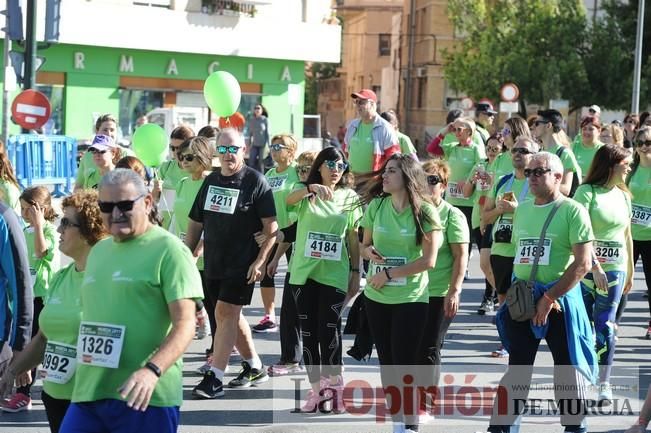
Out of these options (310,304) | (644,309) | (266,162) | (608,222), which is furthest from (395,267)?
(266,162)

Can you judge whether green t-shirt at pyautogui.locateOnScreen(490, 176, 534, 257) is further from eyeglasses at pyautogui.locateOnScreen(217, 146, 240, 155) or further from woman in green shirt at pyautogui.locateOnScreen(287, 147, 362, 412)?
eyeglasses at pyautogui.locateOnScreen(217, 146, 240, 155)

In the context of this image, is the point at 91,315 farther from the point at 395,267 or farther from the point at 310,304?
the point at 310,304

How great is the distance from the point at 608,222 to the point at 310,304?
87.7 inches

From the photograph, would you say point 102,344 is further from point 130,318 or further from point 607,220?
point 607,220

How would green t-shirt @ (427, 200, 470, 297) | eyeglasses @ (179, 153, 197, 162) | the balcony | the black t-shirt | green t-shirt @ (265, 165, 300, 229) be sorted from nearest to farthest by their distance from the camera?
green t-shirt @ (427, 200, 470, 297) → the black t-shirt → eyeglasses @ (179, 153, 197, 162) → green t-shirt @ (265, 165, 300, 229) → the balcony

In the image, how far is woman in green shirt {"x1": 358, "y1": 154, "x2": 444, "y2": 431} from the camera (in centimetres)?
706

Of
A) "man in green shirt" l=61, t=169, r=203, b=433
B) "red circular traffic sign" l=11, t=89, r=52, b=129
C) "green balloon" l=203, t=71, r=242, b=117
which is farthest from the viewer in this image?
"red circular traffic sign" l=11, t=89, r=52, b=129

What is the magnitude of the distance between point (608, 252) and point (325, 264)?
207cm

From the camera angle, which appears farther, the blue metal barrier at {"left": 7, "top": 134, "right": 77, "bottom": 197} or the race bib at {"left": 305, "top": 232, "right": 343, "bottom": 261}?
the blue metal barrier at {"left": 7, "top": 134, "right": 77, "bottom": 197}

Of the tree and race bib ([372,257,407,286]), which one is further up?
the tree

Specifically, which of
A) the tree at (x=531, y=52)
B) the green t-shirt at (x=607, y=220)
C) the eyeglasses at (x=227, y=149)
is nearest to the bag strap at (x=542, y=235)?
the green t-shirt at (x=607, y=220)

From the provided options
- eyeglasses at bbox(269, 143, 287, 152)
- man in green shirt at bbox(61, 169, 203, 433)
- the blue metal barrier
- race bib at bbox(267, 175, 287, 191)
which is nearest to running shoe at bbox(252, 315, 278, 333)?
race bib at bbox(267, 175, 287, 191)

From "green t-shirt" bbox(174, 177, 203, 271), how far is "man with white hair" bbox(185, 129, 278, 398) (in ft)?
3.42

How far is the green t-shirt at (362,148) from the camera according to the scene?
41.6ft
